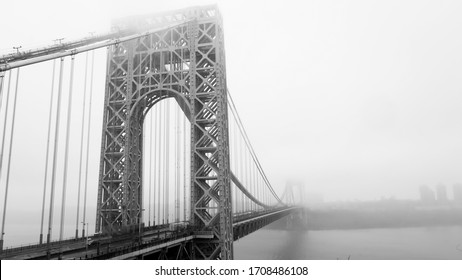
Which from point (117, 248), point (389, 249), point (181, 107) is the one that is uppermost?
point (181, 107)

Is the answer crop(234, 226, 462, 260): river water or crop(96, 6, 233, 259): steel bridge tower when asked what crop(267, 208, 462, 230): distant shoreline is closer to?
crop(234, 226, 462, 260): river water

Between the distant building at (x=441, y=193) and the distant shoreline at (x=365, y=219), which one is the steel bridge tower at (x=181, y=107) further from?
the distant shoreline at (x=365, y=219)

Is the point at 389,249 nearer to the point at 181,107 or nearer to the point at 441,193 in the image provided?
the point at 441,193

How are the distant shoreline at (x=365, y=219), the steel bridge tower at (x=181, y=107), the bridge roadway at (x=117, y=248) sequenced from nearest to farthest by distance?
the bridge roadway at (x=117, y=248)
the steel bridge tower at (x=181, y=107)
the distant shoreline at (x=365, y=219)

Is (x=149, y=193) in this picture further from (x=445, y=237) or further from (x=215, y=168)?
(x=445, y=237)

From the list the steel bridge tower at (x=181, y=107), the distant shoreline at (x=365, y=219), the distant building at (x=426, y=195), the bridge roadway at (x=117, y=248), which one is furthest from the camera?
the distant shoreline at (x=365, y=219)

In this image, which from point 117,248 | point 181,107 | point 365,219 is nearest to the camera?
point 117,248

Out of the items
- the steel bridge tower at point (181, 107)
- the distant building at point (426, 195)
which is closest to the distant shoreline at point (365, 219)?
the distant building at point (426, 195)

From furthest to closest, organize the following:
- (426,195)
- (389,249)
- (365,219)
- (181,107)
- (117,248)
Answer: (365,219) → (389,249) → (426,195) → (181,107) → (117,248)

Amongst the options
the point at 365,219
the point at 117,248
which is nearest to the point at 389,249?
the point at 365,219
